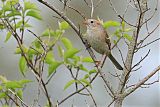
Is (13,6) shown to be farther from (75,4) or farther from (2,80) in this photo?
(75,4)

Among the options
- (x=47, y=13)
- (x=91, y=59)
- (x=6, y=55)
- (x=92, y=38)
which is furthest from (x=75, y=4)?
(x=91, y=59)

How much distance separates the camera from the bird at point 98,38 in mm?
3252

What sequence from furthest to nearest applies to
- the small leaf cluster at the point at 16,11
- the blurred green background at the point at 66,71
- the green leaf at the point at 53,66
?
the blurred green background at the point at 66,71, the small leaf cluster at the point at 16,11, the green leaf at the point at 53,66

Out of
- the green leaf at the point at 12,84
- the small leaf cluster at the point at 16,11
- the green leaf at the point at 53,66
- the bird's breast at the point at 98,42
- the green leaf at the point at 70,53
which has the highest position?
the bird's breast at the point at 98,42

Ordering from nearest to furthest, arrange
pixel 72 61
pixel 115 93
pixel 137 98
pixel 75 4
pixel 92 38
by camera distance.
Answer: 1. pixel 115 93
2. pixel 72 61
3. pixel 92 38
4. pixel 75 4
5. pixel 137 98

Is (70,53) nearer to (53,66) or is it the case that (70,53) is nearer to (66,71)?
(53,66)

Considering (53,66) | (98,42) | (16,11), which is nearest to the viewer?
(53,66)

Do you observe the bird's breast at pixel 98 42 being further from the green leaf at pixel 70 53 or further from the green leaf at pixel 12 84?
the green leaf at pixel 12 84

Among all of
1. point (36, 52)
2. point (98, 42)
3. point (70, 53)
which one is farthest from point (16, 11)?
point (98, 42)

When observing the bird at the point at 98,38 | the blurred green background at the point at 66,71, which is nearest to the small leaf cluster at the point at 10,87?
the bird at the point at 98,38

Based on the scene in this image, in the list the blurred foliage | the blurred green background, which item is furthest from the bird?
the blurred green background

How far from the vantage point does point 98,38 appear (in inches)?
132

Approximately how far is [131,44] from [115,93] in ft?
0.86

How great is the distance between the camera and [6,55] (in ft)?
23.1
